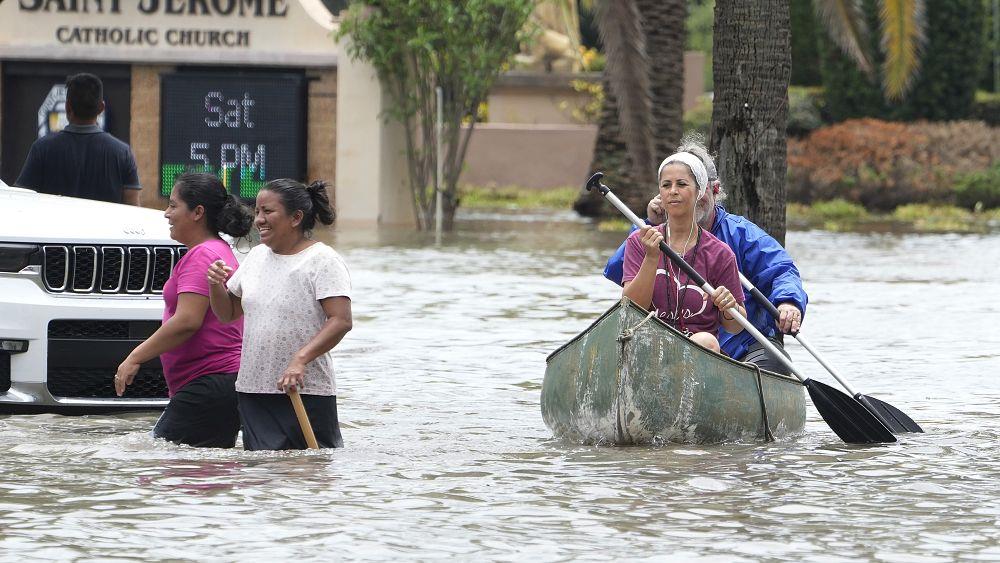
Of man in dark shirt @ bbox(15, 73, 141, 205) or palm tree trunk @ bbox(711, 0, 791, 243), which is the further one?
palm tree trunk @ bbox(711, 0, 791, 243)

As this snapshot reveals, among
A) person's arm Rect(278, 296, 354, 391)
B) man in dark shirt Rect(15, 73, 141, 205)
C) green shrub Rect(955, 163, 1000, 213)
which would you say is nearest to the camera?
person's arm Rect(278, 296, 354, 391)

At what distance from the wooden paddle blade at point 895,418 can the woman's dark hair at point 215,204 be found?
126 inches

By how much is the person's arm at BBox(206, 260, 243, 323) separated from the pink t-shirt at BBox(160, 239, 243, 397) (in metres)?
0.13

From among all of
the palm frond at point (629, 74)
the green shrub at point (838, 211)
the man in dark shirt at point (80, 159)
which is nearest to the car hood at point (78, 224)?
the man in dark shirt at point (80, 159)

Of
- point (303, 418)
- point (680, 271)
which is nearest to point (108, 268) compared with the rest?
point (303, 418)

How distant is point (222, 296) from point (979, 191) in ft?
86.6

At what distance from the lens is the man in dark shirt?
420 inches

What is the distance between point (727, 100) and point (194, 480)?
6546mm

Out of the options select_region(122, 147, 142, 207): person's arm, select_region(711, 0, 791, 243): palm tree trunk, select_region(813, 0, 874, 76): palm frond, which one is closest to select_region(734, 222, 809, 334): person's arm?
select_region(122, 147, 142, 207): person's arm

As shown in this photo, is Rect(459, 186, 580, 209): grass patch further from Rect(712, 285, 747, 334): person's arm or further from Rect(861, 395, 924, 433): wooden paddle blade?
Rect(712, 285, 747, 334): person's arm

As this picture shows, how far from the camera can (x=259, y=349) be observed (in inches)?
292

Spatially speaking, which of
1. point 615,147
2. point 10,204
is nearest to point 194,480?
point 10,204

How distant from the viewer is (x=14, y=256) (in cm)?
860

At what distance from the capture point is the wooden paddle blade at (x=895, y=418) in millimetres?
9023
